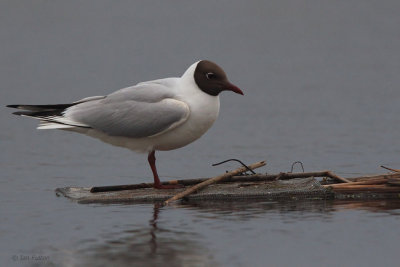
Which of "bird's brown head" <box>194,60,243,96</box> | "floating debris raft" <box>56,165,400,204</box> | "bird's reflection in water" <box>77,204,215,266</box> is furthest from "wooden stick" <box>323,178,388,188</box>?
"bird's reflection in water" <box>77,204,215,266</box>

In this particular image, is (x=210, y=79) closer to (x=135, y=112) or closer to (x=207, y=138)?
(x=135, y=112)

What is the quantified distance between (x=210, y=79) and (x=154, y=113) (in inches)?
24.5

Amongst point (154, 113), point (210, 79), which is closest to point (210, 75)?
point (210, 79)

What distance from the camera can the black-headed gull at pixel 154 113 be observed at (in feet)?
26.0

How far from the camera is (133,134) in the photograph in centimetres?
812

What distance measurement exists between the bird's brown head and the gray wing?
0.27 metres

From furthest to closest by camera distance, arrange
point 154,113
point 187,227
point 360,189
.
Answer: point 154,113 < point 360,189 < point 187,227

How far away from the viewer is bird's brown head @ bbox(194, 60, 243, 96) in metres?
8.00

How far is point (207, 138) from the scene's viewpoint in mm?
11727

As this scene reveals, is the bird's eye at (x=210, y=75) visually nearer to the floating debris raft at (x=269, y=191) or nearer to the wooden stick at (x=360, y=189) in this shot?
the floating debris raft at (x=269, y=191)

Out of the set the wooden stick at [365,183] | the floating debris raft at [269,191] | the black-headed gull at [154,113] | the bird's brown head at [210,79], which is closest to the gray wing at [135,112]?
the black-headed gull at [154,113]

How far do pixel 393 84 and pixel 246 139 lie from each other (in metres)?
4.69

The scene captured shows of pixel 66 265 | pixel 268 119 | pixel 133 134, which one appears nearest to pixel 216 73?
pixel 133 134

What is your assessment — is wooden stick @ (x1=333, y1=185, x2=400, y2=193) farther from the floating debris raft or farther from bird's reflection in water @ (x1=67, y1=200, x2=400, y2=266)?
bird's reflection in water @ (x1=67, y1=200, x2=400, y2=266)
